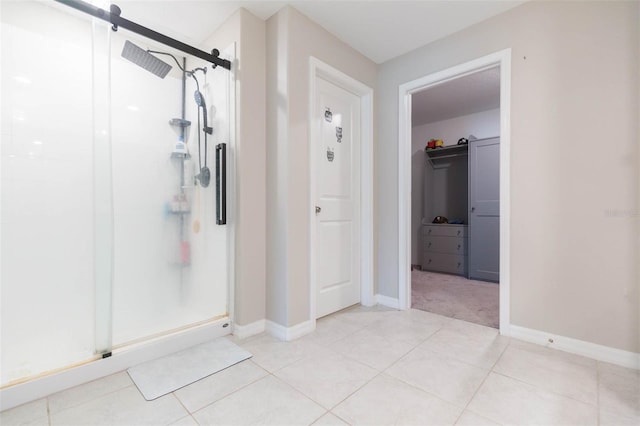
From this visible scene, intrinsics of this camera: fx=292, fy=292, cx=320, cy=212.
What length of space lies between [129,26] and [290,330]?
7.28ft

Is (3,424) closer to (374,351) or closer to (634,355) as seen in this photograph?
(374,351)

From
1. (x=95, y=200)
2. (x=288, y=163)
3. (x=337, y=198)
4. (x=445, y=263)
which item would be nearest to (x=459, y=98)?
(x=445, y=263)

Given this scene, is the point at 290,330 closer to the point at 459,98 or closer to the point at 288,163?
the point at 288,163

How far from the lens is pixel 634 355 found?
1.72 m

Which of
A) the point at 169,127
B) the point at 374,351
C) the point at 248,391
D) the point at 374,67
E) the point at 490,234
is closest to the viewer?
the point at 248,391

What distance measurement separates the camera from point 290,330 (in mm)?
2117

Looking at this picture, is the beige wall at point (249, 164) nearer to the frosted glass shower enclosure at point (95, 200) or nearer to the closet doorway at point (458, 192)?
the frosted glass shower enclosure at point (95, 200)

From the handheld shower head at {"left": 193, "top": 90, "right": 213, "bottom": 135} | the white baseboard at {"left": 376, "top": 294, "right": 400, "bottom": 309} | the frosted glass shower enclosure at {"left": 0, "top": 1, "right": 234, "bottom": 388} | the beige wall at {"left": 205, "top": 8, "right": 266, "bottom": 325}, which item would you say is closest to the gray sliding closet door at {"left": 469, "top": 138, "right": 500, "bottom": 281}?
the white baseboard at {"left": 376, "top": 294, "right": 400, "bottom": 309}

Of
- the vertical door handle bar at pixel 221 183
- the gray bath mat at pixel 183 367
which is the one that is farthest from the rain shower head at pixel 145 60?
the gray bath mat at pixel 183 367

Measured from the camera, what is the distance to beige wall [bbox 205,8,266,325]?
2.17m

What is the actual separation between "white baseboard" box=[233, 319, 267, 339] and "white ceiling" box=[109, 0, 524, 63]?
2346 mm

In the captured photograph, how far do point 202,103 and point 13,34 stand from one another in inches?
42.7

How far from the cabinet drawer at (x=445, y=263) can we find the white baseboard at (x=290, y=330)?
9.49 feet

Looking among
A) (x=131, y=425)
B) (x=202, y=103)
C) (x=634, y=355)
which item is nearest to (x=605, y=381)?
(x=634, y=355)
